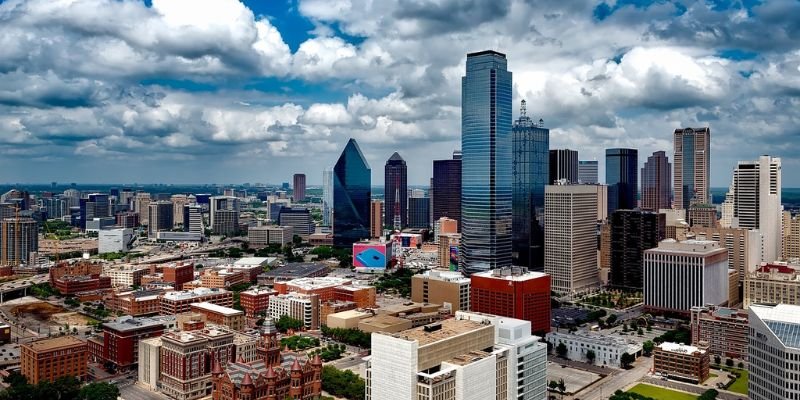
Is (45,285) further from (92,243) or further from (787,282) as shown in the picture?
(787,282)

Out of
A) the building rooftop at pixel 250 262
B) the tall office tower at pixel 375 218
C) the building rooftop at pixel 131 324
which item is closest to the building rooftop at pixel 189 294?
the building rooftop at pixel 131 324

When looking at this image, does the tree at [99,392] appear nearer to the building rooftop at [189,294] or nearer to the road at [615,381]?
the building rooftop at [189,294]

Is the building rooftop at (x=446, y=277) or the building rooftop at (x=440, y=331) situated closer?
the building rooftop at (x=440, y=331)

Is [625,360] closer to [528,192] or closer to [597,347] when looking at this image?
[597,347]

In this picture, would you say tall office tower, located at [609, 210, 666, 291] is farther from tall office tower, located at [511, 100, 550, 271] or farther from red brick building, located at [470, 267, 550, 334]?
red brick building, located at [470, 267, 550, 334]

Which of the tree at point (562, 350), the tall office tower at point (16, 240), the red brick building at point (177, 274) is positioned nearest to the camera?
the tree at point (562, 350)

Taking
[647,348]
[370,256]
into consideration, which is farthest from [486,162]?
[647,348]
